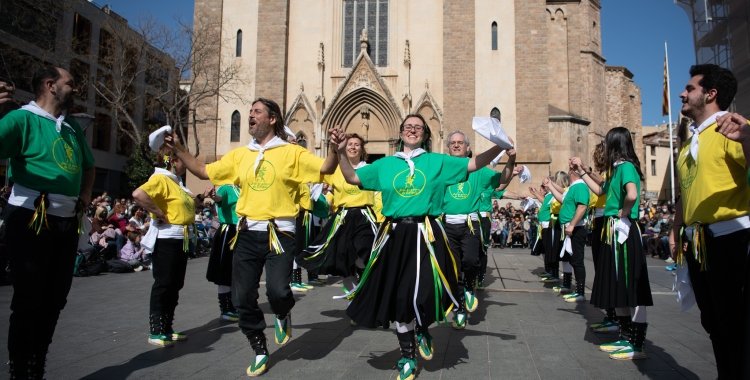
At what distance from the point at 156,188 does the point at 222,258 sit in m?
1.34

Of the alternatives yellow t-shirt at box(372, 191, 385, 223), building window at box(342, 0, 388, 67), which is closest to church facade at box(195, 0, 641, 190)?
building window at box(342, 0, 388, 67)

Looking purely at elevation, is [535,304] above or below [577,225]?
below

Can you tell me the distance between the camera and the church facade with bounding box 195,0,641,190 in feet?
82.6

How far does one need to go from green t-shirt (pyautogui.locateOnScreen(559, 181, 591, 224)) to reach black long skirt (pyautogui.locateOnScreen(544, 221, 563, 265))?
A: 106 centimetres

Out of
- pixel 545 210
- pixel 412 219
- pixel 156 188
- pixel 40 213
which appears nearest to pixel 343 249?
pixel 156 188

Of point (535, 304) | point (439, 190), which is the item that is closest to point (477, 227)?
point (535, 304)

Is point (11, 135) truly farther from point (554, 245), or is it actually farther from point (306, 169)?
point (554, 245)

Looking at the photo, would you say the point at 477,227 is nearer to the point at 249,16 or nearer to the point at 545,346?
the point at 545,346

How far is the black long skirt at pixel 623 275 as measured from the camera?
4957 millimetres

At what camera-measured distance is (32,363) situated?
12.0 feet

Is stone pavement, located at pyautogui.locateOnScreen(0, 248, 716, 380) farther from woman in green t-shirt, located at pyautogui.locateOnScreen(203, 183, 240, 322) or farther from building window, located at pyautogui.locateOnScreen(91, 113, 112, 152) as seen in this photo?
building window, located at pyautogui.locateOnScreen(91, 113, 112, 152)

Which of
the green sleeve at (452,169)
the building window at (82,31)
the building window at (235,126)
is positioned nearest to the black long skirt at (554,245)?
the green sleeve at (452,169)

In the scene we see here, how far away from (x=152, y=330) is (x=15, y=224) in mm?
2017

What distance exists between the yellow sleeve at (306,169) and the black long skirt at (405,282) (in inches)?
30.8
